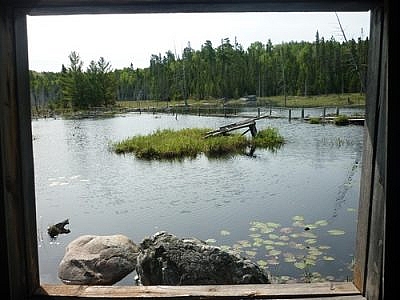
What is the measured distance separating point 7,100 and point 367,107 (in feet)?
2.80

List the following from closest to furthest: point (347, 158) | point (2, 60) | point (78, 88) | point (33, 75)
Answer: point (2, 60), point (33, 75), point (78, 88), point (347, 158)

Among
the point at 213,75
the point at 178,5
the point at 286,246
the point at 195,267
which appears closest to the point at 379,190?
the point at 178,5

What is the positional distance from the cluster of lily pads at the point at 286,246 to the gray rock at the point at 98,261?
0.63 m

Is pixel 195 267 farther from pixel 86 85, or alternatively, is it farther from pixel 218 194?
pixel 218 194

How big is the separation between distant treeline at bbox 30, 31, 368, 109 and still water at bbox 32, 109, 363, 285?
170 mm

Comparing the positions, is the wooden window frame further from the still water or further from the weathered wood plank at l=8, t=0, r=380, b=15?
the still water

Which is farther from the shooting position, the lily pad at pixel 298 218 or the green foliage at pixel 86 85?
the lily pad at pixel 298 218

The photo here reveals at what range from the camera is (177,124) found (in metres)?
2.73

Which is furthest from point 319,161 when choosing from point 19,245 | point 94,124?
point 19,245

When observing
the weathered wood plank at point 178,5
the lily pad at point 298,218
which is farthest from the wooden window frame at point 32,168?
the lily pad at point 298,218

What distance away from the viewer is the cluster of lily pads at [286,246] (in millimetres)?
2722

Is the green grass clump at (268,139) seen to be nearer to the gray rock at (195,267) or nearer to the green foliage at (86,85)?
the green foliage at (86,85)

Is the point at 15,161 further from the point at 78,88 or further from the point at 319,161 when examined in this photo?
the point at 319,161

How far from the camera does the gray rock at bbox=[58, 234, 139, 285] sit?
258 centimetres
